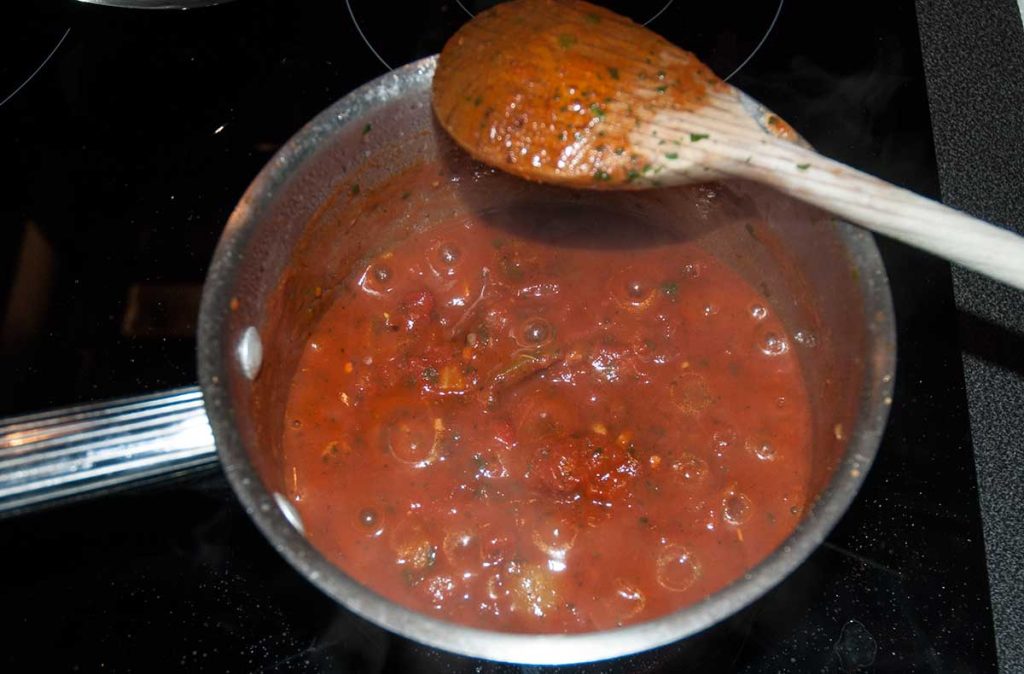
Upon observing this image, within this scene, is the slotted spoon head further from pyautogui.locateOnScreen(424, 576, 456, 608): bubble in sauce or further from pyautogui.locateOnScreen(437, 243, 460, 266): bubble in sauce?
pyautogui.locateOnScreen(424, 576, 456, 608): bubble in sauce

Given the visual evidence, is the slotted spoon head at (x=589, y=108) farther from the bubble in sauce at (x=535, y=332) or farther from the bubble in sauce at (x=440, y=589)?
the bubble in sauce at (x=440, y=589)

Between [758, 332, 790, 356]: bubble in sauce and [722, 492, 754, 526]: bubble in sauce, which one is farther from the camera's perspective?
[758, 332, 790, 356]: bubble in sauce

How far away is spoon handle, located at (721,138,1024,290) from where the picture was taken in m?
1.17

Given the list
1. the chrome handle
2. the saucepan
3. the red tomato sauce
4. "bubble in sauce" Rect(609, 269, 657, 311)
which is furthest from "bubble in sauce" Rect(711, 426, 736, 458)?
the chrome handle

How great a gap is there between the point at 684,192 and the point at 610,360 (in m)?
0.33

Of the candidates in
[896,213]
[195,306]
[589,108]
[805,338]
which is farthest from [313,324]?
[896,213]

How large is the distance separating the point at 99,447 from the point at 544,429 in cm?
68

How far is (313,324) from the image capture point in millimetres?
1534

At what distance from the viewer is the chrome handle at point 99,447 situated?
1104 mm

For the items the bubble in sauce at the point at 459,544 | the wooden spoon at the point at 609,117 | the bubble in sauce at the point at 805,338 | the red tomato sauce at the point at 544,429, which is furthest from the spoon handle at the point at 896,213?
the bubble in sauce at the point at 459,544

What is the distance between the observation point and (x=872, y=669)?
1395 millimetres

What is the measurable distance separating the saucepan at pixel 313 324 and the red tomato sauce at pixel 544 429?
0.22 ft

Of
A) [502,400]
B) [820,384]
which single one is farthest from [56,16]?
[820,384]

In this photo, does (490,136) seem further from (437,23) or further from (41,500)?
(41,500)
